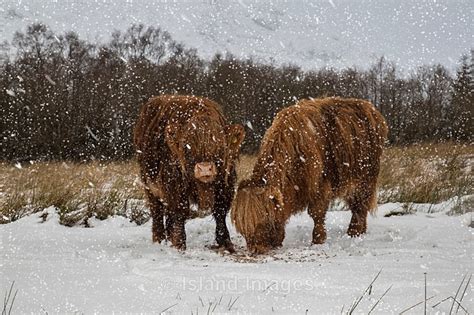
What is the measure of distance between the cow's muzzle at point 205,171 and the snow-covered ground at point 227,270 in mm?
671

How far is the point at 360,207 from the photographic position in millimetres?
5359

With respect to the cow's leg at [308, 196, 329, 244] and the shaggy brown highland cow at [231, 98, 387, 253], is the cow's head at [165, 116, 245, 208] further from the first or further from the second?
the cow's leg at [308, 196, 329, 244]

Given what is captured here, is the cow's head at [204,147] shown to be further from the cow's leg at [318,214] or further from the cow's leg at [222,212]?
the cow's leg at [318,214]

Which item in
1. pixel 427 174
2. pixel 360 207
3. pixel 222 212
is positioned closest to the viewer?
pixel 222 212

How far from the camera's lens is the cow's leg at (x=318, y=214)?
490cm

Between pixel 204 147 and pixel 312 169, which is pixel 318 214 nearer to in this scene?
pixel 312 169

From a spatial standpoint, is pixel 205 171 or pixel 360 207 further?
pixel 360 207

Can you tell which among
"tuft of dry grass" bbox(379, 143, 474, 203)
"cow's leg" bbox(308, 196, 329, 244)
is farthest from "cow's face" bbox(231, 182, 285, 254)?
"tuft of dry grass" bbox(379, 143, 474, 203)

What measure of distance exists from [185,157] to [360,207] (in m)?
2.13

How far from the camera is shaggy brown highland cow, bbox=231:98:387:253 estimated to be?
4.41m

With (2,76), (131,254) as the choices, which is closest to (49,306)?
(131,254)

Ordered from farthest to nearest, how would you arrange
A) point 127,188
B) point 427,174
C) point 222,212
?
point 427,174 < point 127,188 < point 222,212

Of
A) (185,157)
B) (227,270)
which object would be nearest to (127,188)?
(185,157)

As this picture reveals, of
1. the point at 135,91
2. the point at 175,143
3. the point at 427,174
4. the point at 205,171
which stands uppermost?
the point at 135,91
